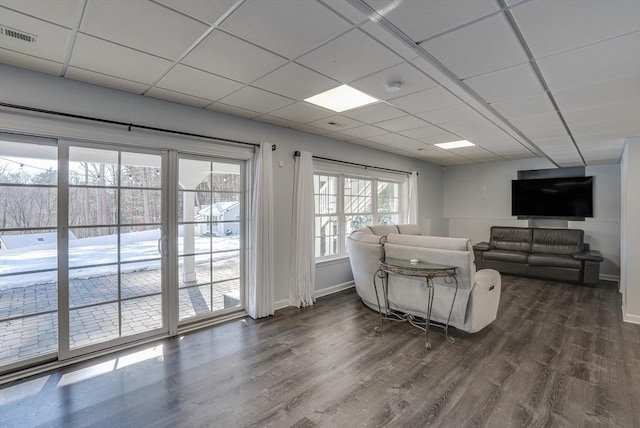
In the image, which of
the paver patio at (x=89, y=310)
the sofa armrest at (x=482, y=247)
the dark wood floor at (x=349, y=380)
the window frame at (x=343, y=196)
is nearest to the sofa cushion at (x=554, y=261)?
the sofa armrest at (x=482, y=247)

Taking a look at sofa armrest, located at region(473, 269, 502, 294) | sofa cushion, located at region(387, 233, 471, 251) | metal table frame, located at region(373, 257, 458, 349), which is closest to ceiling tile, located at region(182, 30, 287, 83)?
metal table frame, located at region(373, 257, 458, 349)

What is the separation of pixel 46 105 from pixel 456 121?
4116 mm

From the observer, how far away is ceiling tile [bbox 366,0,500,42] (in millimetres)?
1610

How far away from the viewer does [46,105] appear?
258 centimetres

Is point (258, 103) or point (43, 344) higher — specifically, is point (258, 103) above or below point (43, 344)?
above

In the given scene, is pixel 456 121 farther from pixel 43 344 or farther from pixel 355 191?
pixel 43 344

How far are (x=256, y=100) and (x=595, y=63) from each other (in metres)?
2.77

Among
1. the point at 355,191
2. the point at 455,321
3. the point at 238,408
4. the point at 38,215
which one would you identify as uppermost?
the point at 355,191

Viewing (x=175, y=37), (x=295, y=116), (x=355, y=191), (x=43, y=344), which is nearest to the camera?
(x=175, y=37)

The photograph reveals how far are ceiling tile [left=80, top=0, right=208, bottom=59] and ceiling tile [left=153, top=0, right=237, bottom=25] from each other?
58 mm

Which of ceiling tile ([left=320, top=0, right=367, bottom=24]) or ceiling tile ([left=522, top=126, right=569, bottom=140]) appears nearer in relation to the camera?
ceiling tile ([left=320, top=0, right=367, bottom=24])

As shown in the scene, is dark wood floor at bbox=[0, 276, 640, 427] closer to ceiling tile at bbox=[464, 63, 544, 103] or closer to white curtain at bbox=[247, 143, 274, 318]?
white curtain at bbox=[247, 143, 274, 318]

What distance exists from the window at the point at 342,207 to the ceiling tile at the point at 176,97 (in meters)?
→ 2.16

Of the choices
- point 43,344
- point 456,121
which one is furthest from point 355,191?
point 43,344
